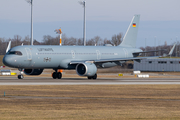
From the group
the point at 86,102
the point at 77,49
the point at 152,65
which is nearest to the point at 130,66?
the point at 152,65

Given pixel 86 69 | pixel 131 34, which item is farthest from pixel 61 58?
pixel 131 34

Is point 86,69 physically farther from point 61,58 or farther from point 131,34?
point 131,34

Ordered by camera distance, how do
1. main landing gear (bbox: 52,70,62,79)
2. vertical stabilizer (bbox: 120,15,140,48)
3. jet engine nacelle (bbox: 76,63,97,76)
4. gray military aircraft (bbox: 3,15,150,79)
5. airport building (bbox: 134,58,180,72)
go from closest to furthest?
gray military aircraft (bbox: 3,15,150,79) → jet engine nacelle (bbox: 76,63,97,76) → main landing gear (bbox: 52,70,62,79) → vertical stabilizer (bbox: 120,15,140,48) → airport building (bbox: 134,58,180,72)

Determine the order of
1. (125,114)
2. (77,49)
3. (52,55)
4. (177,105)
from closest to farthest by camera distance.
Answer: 1. (125,114)
2. (177,105)
3. (52,55)
4. (77,49)

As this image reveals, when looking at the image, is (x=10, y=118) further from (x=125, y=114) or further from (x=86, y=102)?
(x=86, y=102)

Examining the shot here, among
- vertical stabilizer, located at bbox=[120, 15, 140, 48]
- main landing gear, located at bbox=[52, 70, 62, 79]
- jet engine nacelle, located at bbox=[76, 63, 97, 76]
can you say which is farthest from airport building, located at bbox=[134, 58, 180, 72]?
jet engine nacelle, located at bbox=[76, 63, 97, 76]

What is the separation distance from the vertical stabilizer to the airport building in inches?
1650

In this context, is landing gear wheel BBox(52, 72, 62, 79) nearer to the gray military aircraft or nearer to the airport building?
the gray military aircraft

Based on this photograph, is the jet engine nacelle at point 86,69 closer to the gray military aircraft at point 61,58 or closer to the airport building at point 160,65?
the gray military aircraft at point 61,58

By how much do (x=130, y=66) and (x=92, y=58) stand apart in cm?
7359

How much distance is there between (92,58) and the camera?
59.4 m

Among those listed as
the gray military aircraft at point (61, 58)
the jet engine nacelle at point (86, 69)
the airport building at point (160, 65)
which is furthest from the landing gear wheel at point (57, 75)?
the airport building at point (160, 65)

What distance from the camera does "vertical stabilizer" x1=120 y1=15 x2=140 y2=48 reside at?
68062 millimetres

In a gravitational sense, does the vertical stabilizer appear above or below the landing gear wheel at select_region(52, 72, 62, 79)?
above
